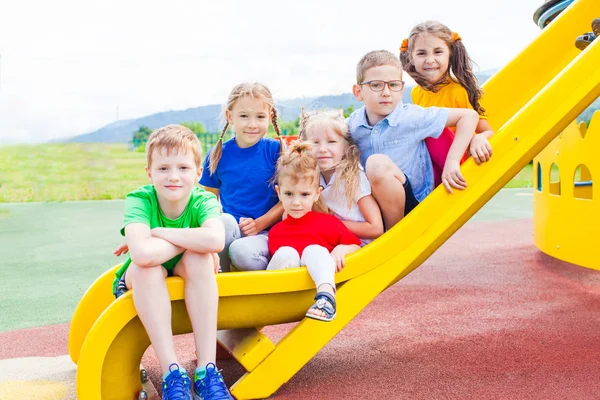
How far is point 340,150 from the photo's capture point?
2.39 metres

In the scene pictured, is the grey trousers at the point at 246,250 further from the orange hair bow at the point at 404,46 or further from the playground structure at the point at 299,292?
the orange hair bow at the point at 404,46

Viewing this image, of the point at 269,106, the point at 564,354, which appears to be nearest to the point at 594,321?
the point at 564,354

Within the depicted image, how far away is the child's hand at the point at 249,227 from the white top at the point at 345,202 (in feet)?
0.91

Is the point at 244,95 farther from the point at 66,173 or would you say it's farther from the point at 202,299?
the point at 66,173

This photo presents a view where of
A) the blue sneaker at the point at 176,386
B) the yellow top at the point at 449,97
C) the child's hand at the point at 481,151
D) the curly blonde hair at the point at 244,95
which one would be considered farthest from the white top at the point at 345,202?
the blue sneaker at the point at 176,386

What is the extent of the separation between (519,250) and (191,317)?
10.8ft

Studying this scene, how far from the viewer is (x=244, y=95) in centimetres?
233

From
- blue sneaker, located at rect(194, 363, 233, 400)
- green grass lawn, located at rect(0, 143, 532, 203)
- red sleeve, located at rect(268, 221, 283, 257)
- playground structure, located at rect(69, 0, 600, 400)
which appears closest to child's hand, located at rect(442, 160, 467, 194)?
playground structure, located at rect(69, 0, 600, 400)

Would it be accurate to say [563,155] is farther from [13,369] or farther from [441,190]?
[13,369]

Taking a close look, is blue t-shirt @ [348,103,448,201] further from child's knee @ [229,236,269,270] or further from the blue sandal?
the blue sandal

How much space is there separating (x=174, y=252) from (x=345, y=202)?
2.25 ft

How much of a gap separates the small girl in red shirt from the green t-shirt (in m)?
0.28

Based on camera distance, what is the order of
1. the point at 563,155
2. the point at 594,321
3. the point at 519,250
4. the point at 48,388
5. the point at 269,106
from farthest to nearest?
1. the point at 519,250
2. the point at 563,155
3. the point at 594,321
4. the point at 269,106
5. the point at 48,388

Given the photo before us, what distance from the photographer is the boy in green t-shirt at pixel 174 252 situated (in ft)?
6.15
